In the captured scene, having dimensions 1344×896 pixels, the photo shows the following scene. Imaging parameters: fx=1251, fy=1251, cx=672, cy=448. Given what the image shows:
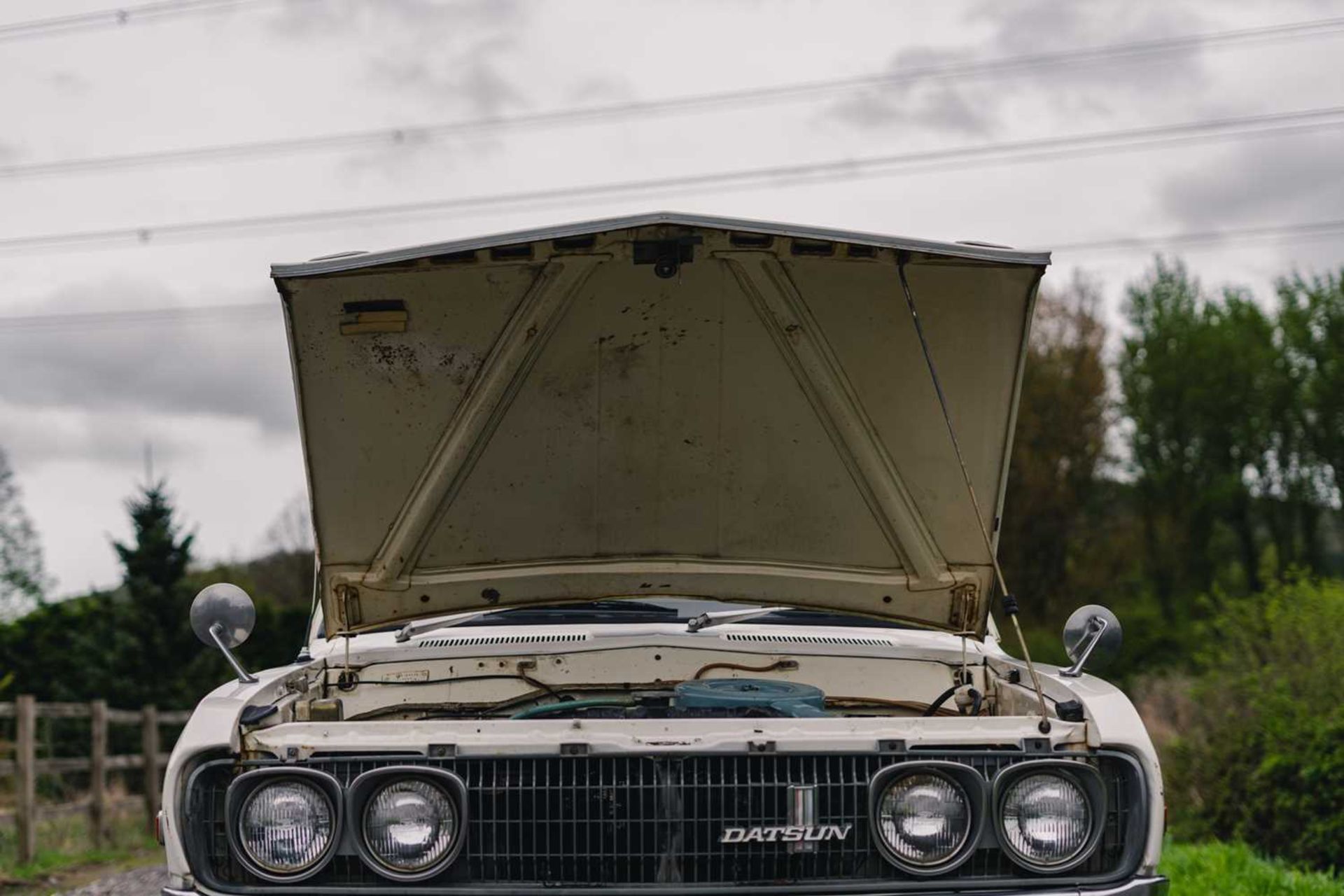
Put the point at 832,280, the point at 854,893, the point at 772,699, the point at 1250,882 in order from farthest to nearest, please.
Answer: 1. the point at 1250,882
2. the point at 832,280
3. the point at 772,699
4. the point at 854,893

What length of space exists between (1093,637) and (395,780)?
187 centimetres

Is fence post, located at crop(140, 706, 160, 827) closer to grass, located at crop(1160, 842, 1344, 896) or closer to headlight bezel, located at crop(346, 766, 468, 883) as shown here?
grass, located at crop(1160, 842, 1344, 896)

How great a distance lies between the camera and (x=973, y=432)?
3.94 meters

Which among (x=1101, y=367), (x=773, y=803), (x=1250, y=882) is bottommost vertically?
(x=1250, y=882)

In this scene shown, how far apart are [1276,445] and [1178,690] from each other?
2460 centimetres

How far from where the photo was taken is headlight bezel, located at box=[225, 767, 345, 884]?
262 centimetres

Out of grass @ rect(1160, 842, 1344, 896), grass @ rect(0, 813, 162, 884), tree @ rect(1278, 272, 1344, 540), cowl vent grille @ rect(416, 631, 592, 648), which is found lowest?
grass @ rect(0, 813, 162, 884)

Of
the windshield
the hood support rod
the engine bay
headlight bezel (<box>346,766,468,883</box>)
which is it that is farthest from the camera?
the windshield

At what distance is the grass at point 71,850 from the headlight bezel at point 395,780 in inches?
290

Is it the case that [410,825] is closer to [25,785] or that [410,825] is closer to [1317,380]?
[25,785]

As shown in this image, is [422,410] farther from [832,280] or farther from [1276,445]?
[1276,445]

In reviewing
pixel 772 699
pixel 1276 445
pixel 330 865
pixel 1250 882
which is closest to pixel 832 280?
pixel 772 699

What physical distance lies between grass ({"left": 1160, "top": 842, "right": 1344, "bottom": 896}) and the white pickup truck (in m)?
2.37

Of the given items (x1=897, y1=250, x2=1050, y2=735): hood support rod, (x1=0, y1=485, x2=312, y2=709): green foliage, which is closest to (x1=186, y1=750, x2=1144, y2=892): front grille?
(x1=897, y1=250, x2=1050, y2=735): hood support rod
